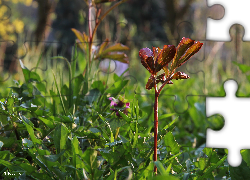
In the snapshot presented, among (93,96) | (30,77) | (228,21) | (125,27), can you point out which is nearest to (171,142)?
(93,96)

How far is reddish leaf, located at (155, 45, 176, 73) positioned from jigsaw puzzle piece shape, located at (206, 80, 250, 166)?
1.09ft

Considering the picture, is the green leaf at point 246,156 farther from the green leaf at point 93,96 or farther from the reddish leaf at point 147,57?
the green leaf at point 93,96

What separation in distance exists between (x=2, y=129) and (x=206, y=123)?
1131 mm

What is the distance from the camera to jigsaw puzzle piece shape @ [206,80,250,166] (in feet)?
2.71

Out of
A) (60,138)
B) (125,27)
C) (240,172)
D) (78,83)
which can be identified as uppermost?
(125,27)

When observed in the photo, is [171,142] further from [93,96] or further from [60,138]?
[93,96]

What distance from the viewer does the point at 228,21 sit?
107 cm

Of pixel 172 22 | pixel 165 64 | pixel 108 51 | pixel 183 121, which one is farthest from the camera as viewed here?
pixel 172 22

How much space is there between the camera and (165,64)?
632 mm

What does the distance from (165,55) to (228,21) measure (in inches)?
22.5

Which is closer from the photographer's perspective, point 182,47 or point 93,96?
point 182,47

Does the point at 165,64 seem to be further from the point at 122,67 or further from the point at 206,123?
the point at 122,67

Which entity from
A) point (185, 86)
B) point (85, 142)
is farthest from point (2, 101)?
point (185, 86)

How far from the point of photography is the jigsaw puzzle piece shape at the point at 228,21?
1036 millimetres
